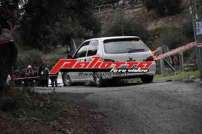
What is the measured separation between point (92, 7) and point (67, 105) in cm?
215

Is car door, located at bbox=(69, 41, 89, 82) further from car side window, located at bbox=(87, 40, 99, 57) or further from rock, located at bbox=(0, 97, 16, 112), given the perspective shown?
rock, located at bbox=(0, 97, 16, 112)

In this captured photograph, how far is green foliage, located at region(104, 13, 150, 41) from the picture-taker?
57219 millimetres

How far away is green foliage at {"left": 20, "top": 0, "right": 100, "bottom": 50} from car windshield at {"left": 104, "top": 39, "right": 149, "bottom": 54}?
6.84 meters

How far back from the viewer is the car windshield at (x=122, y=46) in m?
20.3

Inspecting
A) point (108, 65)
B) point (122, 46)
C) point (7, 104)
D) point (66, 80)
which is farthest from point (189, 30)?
point (7, 104)

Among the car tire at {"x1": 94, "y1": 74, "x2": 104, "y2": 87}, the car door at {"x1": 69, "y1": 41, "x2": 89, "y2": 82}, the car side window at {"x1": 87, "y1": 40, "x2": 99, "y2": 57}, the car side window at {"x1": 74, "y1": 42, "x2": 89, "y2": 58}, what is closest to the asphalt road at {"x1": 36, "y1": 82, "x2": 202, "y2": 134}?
the car tire at {"x1": 94, "y1": 74, "x2": 104, "y2": 87}

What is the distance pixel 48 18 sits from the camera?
494 inches

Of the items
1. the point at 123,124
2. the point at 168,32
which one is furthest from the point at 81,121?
the point at 168,32

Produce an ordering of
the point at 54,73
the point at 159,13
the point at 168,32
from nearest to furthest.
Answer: the point at 54,73 → the point at 168,32 → the point at 159,13

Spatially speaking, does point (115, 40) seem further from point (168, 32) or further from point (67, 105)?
point (168, 32)

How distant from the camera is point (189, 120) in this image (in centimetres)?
1208

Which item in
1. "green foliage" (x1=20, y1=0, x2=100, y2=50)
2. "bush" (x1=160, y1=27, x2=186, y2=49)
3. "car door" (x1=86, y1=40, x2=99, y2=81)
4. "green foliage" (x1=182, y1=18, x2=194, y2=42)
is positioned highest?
"green foliage" (x1=182, y1=18, x2=194, y2=42)

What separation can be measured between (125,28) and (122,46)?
1460 inches

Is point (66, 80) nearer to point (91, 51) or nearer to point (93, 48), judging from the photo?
point (91, 51)
